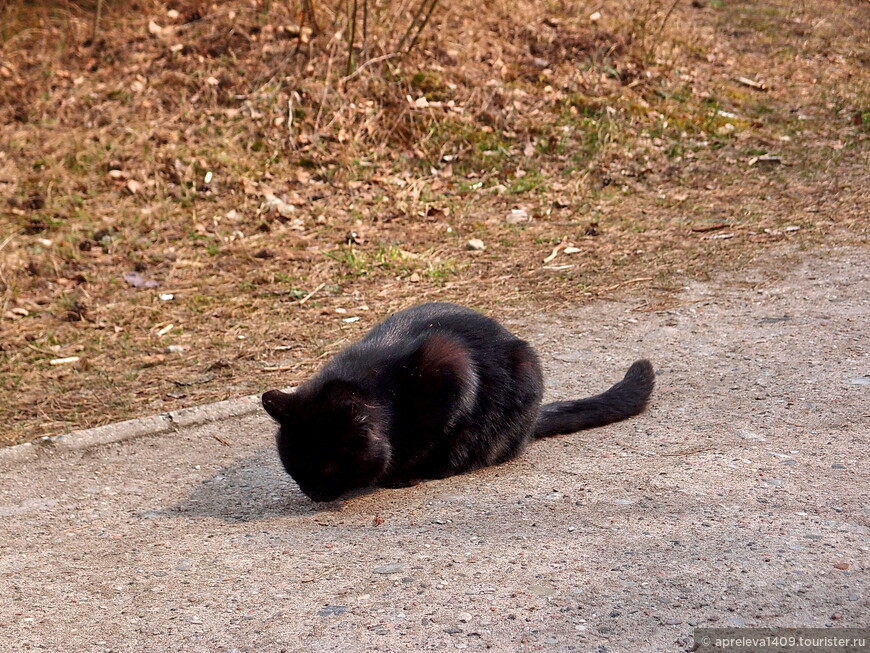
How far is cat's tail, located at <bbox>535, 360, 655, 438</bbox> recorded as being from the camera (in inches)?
179

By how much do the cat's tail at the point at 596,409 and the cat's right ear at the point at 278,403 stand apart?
1215 millimetres

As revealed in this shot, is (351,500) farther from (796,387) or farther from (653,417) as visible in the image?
(796,387)

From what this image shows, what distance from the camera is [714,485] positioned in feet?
12.4

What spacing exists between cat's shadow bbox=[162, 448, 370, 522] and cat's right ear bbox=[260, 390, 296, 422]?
17.1 inches

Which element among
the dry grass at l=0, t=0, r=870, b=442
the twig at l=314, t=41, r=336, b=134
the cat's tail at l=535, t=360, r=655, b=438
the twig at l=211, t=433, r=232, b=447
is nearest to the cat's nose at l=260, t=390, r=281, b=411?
the twig at l=211, t=433, r=232, b=447

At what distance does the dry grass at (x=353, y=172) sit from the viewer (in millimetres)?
6363

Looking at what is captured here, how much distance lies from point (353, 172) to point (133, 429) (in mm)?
4087

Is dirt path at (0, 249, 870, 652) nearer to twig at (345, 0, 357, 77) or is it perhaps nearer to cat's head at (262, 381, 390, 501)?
cat's head at (262, 381, 390, 501)

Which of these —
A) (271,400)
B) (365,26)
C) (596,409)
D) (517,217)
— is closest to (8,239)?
(365,26)

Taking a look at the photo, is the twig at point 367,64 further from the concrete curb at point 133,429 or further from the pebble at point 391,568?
the pebble at point 391,568

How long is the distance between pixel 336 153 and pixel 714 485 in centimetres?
582

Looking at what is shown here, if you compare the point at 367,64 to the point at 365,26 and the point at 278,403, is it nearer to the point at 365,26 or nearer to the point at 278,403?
the point at 365,26

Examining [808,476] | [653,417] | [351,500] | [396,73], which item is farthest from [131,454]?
[396,73]

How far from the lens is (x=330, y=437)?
153 inches
